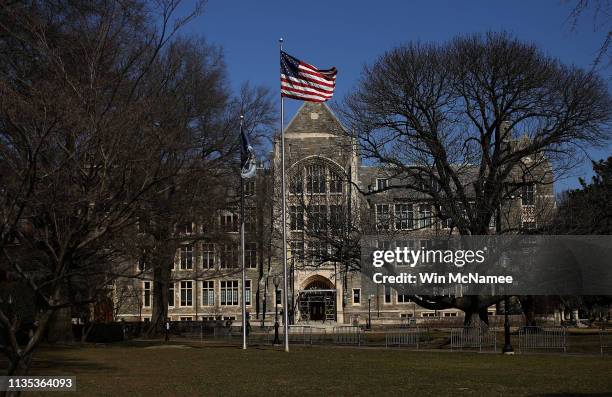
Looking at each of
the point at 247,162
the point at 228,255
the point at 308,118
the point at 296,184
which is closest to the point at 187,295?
the point at 308,118

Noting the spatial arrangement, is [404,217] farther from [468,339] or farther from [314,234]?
[468,339]

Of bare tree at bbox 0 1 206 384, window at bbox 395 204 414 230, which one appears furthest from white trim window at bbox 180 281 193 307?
bare tree at bbox 0 1 206 384

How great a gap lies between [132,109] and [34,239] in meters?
2.50

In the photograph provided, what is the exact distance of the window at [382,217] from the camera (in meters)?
34.6

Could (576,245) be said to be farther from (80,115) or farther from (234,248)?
(80,115)

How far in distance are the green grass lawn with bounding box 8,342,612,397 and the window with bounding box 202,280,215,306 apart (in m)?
39.0

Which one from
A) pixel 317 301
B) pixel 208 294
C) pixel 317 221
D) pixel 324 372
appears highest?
pixel 317 221

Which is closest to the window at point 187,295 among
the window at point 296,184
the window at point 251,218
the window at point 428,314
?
the window at point 428,314

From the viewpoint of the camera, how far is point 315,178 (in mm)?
43750

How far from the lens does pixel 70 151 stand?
11.1 m

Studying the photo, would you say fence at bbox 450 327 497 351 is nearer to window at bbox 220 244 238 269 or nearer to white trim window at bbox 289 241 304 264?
white trim window at bbox 289 241 304 264

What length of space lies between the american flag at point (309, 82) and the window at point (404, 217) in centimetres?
796

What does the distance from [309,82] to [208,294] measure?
44969 millimetres

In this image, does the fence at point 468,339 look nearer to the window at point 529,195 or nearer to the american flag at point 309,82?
the window at point 529,195
